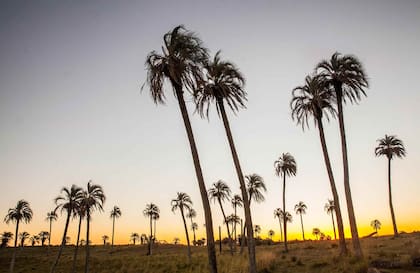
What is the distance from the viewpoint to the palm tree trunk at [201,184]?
13551mm

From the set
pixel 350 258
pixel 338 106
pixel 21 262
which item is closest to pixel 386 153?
pixel 338 106

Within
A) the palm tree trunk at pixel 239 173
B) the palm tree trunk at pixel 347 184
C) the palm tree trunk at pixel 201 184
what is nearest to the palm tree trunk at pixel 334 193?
the palm tree trunk at pixel 347 184

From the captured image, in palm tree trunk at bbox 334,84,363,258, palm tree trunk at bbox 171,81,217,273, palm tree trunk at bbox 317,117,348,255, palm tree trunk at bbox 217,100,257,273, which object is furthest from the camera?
palm tree trunk at bbox 317,117,348,255

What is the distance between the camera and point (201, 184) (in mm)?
14773

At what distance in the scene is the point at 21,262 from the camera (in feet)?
225

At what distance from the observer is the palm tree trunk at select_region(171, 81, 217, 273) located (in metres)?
13.6

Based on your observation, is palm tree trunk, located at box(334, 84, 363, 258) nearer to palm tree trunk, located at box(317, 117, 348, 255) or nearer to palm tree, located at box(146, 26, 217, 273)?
palm tree trunk, located at box(317, 117, 348, 255)

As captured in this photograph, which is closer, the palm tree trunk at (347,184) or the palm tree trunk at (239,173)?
the palm tree trunk at (239,173)

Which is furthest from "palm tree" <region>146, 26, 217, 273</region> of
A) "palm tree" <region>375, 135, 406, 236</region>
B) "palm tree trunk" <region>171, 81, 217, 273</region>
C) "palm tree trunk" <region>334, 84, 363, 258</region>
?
"palm tree" <region>375, 135, 406, 236</region>

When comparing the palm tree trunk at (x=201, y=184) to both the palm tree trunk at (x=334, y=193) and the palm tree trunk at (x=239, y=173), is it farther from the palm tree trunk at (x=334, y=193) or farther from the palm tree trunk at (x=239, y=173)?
the palm tree trunk at (x=334, y=193)

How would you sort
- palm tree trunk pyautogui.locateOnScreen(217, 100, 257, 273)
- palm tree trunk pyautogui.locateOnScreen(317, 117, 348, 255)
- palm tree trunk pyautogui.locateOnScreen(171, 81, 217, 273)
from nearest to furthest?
1. palm tree trunk pyautogui.locateOnScreen(171, 81, 217, 273)
2. palm tree trunk pyautogui.locateOnScreen(217, 100, 257, 273)
3. palm tree trunk pyautogui.locateOnScreen(317, 117, 348, 255)

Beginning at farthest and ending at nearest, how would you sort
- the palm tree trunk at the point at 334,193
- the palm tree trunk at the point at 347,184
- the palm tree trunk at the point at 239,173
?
the palm tree trunk at the point at 334,193 → the palm tree trunk at the point at 347,184 → the palm tree trunk at the point at 239,173

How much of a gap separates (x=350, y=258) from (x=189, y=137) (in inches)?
465

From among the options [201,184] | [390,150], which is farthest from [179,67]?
[390,150]
